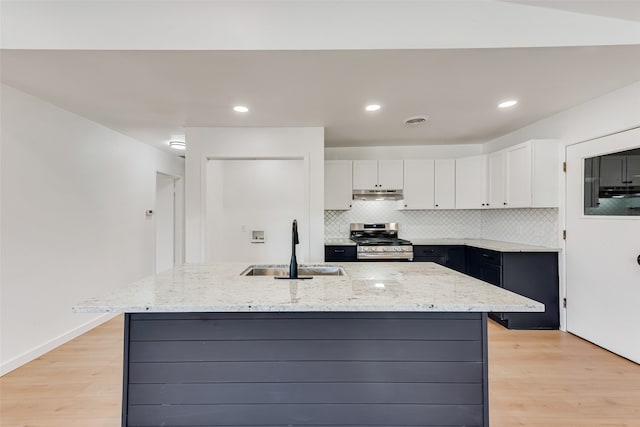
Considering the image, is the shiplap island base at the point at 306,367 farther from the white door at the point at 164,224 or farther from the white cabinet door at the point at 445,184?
the white door at the point at 164,224

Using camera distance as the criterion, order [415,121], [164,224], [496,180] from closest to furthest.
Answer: [415,121], [496,180], [164,224]

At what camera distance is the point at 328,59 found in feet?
6.68

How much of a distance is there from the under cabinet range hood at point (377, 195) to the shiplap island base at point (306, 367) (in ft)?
9.99

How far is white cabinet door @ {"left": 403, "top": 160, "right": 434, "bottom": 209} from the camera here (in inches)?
175

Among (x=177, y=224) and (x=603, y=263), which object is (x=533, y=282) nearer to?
(x=603, y=263)

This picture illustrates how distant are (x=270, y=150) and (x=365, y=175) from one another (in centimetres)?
151

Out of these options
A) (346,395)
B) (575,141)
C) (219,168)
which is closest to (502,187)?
(575,141)

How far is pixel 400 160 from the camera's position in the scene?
4.46 metres

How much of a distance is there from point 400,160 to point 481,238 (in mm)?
1761

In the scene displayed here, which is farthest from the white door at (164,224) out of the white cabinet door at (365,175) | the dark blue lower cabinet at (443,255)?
the dark blue lower cabinet at (443,255)

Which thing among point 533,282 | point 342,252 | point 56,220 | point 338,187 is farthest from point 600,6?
point 56,220

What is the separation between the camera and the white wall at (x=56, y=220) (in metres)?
2.54

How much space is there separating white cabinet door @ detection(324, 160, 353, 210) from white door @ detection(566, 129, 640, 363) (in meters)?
2.52

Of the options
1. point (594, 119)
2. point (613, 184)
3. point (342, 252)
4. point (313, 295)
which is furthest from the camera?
point (342, 252)
